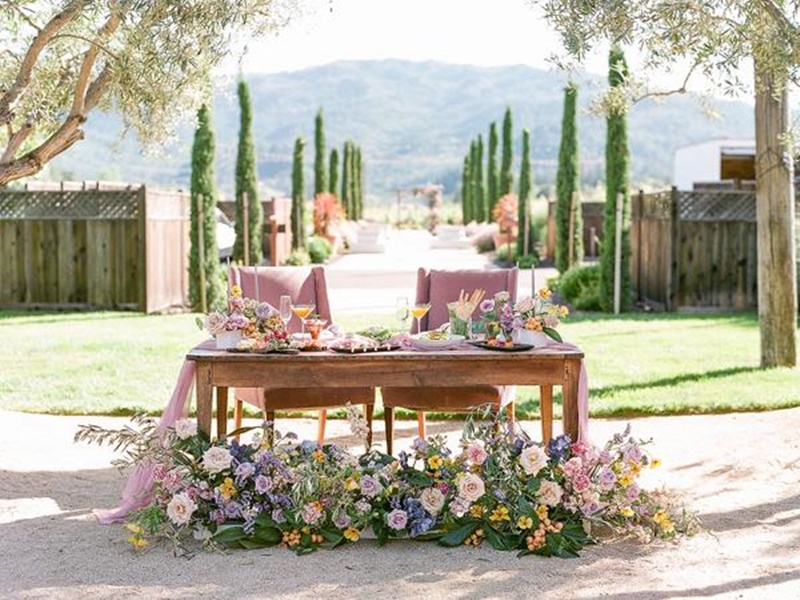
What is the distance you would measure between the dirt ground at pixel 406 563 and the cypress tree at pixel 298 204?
1723 centimetres

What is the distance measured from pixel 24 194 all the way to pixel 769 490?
1032 centimetres

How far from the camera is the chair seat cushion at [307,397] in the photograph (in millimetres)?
5242

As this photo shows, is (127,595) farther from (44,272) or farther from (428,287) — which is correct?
(44,272)

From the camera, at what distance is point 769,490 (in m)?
5.24

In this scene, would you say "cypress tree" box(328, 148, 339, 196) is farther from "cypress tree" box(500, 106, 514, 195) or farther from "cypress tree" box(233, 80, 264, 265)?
"cypress tree" box(233, 80, 264, 265)

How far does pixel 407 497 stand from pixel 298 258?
54.1 ft

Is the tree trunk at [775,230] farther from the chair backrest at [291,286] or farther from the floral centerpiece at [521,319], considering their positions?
the floral centerpiece at [521,319]

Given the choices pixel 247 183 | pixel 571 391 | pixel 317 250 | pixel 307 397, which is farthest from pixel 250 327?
pixel 317 250

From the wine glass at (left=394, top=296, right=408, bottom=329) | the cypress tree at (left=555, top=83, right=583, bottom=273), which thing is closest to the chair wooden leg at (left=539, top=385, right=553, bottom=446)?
the wine glass at (left=394, top=296, right=408, bottom=329)

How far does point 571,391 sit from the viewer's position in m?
4.43

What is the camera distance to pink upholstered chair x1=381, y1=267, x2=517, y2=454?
524cm

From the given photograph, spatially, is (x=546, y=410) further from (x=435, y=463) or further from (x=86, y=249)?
(x=86, y=249)

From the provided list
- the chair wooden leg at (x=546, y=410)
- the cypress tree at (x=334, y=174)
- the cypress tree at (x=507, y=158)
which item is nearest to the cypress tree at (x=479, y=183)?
the cypress tree at (x=334, y=174)

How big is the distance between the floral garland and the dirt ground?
0.08m
